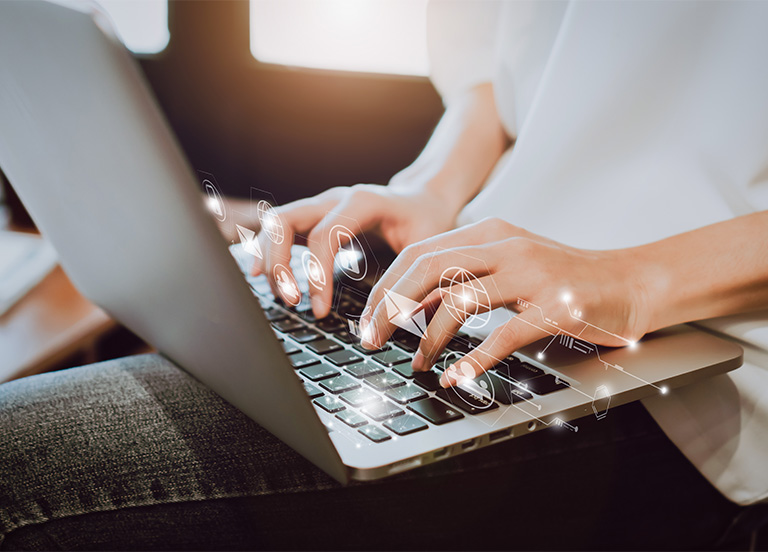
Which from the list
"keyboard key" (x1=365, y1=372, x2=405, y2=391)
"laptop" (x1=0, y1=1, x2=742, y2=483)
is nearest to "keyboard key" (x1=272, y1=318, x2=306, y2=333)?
"laptop" (x1=0, y1=1, x2=742, y2=483)

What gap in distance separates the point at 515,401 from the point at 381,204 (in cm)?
18

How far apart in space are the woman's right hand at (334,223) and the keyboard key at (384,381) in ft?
0.25

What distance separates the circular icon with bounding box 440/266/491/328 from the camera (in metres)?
0.31

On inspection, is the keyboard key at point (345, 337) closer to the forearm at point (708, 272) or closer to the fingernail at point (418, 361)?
the fingernail at point (418, 361)

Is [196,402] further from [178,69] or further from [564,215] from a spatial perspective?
[178,69]

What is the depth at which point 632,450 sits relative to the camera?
414 millimetres

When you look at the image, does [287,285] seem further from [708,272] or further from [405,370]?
[708,272]

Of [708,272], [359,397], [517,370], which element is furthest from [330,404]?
[708,272]

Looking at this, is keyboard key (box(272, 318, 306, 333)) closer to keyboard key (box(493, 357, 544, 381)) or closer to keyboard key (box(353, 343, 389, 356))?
Result: keyboard key (box(353, 343, 389, 356))

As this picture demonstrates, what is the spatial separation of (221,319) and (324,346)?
15cm

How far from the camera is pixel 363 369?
1.19 feet

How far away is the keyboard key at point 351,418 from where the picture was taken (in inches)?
11.7

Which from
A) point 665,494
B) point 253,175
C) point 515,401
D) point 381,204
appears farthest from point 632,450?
point 253,175
